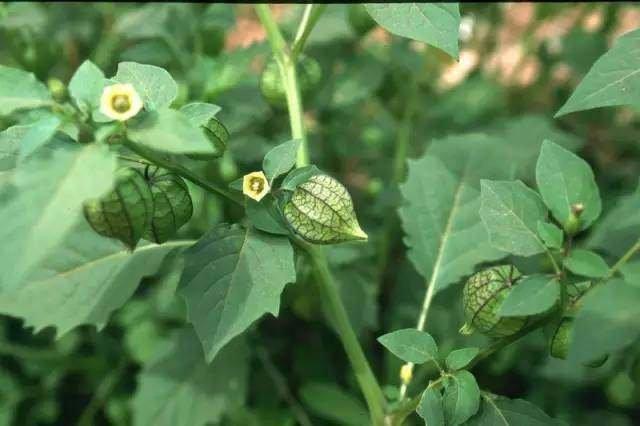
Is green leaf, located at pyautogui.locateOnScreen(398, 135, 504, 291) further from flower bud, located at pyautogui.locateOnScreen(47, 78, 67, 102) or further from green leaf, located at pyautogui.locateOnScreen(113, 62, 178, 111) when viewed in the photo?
flower bud, located at pyautogui.locateOnScreen(47, 78, 67, 102)

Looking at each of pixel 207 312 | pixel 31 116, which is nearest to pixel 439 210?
pixel 207 312

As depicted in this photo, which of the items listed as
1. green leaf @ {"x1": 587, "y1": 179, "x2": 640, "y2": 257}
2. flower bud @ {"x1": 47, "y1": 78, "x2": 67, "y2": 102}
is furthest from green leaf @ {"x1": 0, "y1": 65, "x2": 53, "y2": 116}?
green leaf @ {"x1": 587, "y1": 179, "x2": 640, "y2": 257}

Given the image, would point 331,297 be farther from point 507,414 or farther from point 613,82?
point 613,82

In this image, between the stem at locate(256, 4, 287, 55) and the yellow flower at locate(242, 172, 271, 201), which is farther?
the stem at locate(256, 4, 287, 55)

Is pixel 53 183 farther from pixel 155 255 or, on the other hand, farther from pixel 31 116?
pixel 155 255

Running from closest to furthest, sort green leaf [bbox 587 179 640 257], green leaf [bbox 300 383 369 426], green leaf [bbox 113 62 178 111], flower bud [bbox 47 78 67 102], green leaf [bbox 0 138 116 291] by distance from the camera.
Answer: green leaf [bbox 0 138 116 291] → flower bud [bbox 47 78 67 102] → green leaf [bbox 113 62 178 111] → green leaf [bbox 587 179 640 257] → green leaf [bbox 300 383 369 426]

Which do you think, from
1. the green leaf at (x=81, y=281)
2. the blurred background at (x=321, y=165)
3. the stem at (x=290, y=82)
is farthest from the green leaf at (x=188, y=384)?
the stem at (x=290, y=82)

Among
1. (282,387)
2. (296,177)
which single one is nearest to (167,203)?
(296,177)
